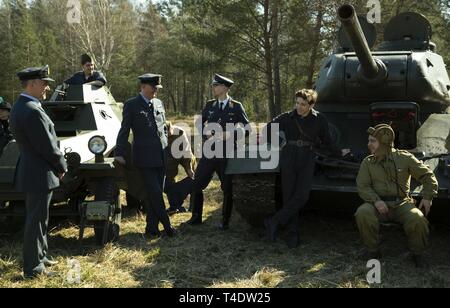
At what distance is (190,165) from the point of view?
7414 mm

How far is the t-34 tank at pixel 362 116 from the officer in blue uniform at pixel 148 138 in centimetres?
89

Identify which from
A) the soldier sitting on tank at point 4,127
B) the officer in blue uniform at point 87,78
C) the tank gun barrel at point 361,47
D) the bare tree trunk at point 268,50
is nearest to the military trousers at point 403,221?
the tank gun barrel at point 361,47

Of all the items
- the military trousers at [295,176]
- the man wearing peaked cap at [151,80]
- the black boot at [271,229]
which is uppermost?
the man wearing peaked cap at [151,80]

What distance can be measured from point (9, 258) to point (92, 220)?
34.3 inches

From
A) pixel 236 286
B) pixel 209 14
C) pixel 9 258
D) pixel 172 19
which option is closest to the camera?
pixel 236 286

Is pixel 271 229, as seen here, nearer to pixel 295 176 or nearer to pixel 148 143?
pixel 295 176

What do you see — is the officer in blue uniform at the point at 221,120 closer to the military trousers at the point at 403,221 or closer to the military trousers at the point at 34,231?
the military trousers at the point at 403,221

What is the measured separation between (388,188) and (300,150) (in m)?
1.00

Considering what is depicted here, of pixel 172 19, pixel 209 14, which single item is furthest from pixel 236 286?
pixel 172 19

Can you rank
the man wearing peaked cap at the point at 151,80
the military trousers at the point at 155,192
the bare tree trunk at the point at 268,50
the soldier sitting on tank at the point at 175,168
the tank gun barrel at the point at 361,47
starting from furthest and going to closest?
the bare tree trunk at the point at 268,50 < the soldier sitting on tank at the point at 175,168 < the military trousers at the point at 155,192 < the man wearing peaked cap at the point at 151,80 < the tank gun barrel at the point at 361,47

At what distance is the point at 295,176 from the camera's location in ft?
17.8

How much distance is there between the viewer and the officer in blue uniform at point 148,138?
5777mm

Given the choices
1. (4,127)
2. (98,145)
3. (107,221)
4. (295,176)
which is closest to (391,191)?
(295,176)

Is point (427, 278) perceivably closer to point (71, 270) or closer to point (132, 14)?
point (71, 270)
